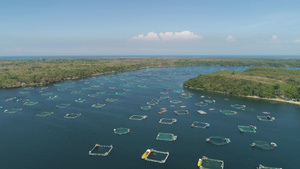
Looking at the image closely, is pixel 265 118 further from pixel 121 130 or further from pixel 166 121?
pixel 121 130

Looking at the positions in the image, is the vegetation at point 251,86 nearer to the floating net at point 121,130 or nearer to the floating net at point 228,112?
the floating net at point 228,112

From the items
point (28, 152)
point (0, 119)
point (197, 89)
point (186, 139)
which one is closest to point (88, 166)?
point (28, 152)

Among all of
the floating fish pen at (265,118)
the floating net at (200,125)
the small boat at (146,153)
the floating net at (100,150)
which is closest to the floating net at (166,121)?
the floating net at (200,125)

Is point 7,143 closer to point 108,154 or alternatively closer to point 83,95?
point 108,154

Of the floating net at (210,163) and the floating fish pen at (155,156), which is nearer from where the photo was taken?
the floating net at (210,163)

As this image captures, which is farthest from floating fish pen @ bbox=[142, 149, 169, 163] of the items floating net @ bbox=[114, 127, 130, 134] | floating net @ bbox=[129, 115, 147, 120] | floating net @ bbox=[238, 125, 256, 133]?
floating net @ bbox=[238, 125, 256, 133]

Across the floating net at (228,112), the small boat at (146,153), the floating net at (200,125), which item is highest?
the floating net at (228,112)
